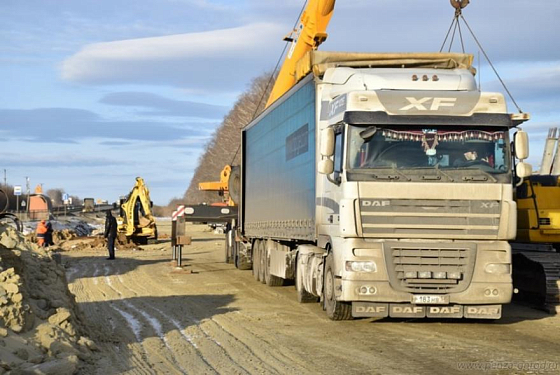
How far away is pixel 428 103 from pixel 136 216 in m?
32.2

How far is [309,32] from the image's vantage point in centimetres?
2362

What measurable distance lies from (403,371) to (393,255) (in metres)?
3.68

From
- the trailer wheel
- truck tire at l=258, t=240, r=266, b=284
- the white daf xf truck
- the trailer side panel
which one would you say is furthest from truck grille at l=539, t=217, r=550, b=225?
the trailer wheel

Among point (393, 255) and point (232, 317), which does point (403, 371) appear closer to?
point (393, 255)

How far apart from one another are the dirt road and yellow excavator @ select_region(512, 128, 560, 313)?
0.46m

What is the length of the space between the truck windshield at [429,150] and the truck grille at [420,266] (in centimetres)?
116

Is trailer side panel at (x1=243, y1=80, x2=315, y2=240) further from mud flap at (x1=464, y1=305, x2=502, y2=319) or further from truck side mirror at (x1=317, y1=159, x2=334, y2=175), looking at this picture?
mud flap at (x1=464, y1=305, x2=502, y2=319)

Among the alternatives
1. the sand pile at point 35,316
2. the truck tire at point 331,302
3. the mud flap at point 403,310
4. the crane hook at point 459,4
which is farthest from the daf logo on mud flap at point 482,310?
the crane hook at point 459,4

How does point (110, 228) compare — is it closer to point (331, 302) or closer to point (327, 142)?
point (331, 302)

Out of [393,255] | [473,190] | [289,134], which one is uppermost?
[289,134]

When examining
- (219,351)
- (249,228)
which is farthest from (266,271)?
(219,351)

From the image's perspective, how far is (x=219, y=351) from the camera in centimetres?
1168

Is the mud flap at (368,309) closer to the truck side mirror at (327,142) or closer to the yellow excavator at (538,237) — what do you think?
the truck side mirror at (327,142)

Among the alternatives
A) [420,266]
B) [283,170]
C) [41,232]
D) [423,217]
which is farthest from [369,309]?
[41,232]
